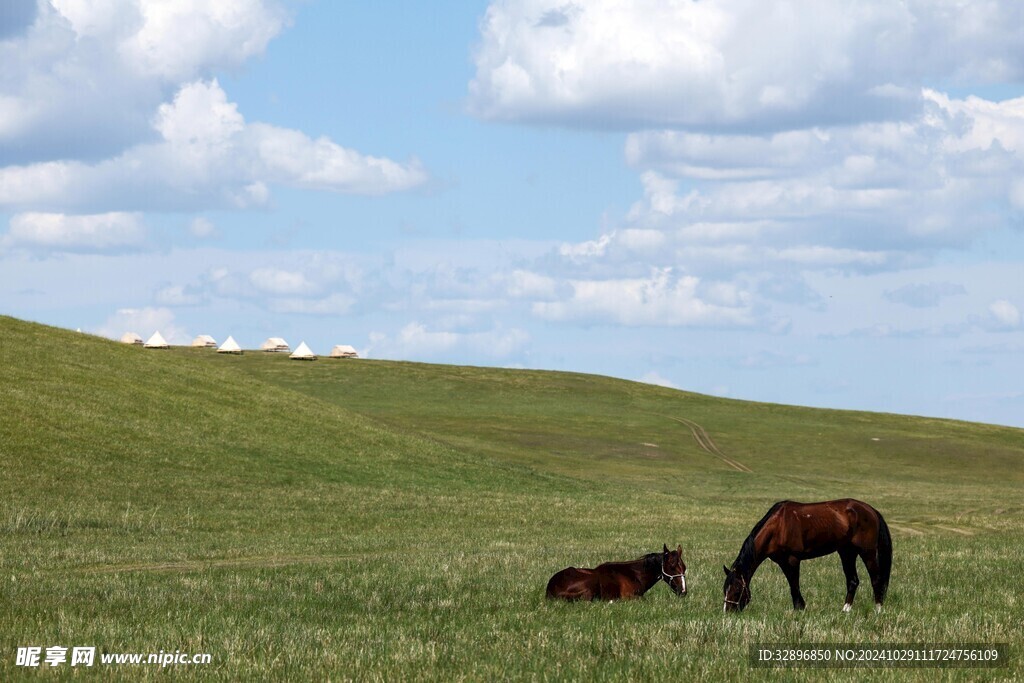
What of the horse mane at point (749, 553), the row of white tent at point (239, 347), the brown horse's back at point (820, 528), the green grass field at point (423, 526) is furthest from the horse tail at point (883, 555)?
the row of white tent at point (239, 347)

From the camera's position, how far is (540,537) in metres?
34.8

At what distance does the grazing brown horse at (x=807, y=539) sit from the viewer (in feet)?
48.9

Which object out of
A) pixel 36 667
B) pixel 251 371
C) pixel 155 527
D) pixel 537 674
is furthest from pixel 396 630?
pixel 251 371

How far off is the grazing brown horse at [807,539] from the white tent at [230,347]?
138103 mm

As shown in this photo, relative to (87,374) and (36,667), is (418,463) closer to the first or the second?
(87,374)

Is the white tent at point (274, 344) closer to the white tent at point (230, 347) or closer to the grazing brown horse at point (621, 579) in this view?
the white tent at point (230, 347)

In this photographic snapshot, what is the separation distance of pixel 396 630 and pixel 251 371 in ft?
374

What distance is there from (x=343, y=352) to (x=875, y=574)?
153m

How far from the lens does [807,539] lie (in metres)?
14.9

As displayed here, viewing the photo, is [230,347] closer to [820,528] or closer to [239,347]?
[239,347]

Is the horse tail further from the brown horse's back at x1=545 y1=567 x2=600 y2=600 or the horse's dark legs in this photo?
the brown horse's back at x1=545 y1=567 x2=600 y2=600

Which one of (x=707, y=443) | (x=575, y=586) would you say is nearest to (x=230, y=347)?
(x=707, y=443)

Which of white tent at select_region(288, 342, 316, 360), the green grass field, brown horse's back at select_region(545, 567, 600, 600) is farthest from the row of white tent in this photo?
brown horse's back at select_region(545, 567, 600, 600)

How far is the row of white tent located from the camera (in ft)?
469
